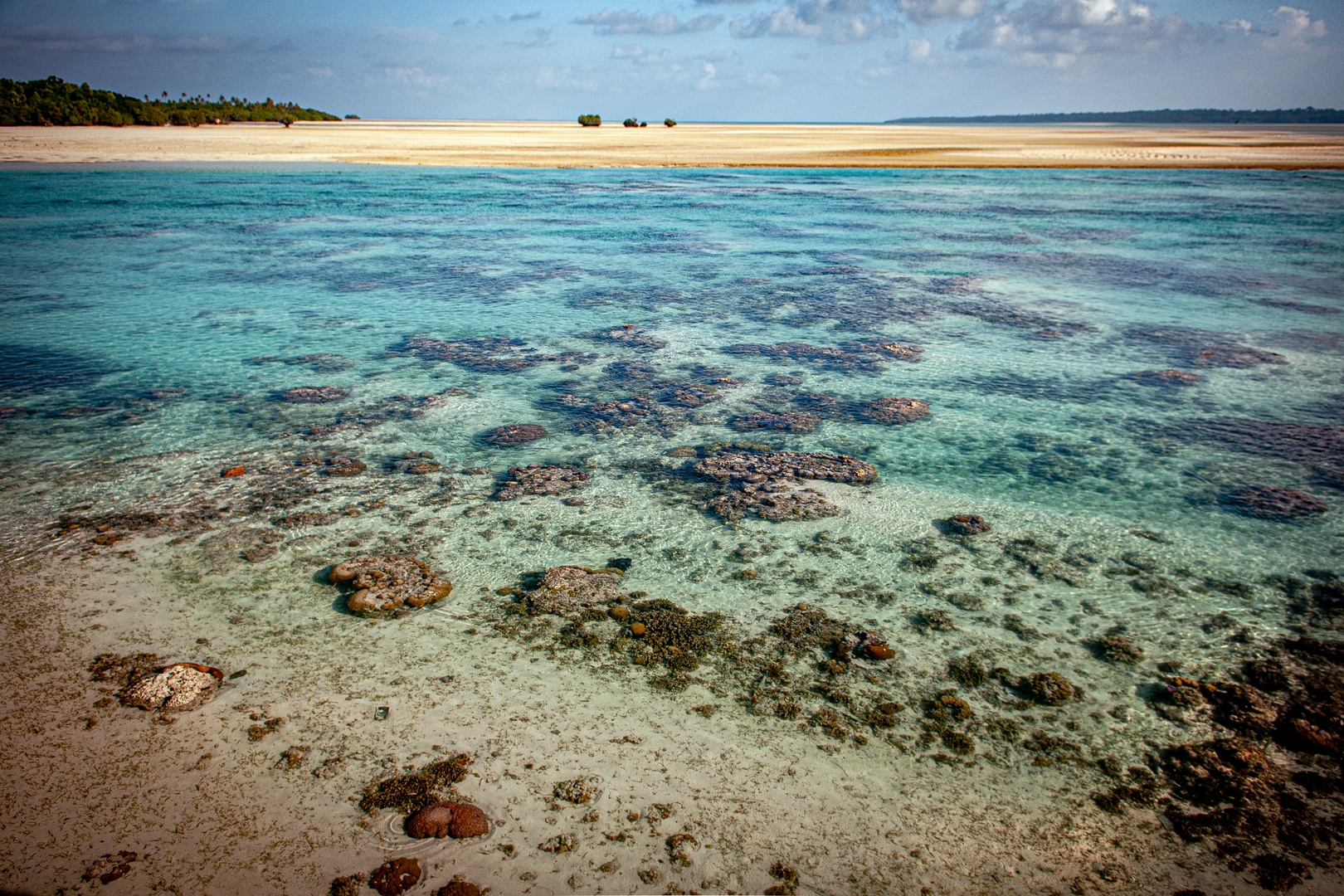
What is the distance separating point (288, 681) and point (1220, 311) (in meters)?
11.2

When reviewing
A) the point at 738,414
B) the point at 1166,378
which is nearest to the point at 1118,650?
the point at 738,414

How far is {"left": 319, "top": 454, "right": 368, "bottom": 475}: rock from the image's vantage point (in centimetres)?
479

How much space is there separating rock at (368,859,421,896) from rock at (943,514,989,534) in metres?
3.33

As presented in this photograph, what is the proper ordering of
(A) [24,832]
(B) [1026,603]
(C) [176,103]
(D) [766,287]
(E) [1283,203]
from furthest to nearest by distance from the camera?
1. (C) [176,103]
2. (E) [1283,203]
3. (D) [766,287]
4. (B) [1026,603]
5. (A) [24,832]

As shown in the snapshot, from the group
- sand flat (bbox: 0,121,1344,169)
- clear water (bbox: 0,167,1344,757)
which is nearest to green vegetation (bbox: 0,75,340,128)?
sand flat (bbox: 0,121,1344,169)

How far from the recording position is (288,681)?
9.64 ft

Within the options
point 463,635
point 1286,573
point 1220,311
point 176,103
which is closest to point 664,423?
point 463,635

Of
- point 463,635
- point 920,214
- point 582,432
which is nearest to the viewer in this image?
point 463,635

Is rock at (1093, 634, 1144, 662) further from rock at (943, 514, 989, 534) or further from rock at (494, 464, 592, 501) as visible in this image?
rock at (494, 464, 592, 501)

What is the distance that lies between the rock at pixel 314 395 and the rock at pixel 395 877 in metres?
4.74

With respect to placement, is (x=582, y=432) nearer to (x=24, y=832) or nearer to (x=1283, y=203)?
(x=24, y=832)

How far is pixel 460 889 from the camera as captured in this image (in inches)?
83.4

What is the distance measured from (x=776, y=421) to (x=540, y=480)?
6.71 ft

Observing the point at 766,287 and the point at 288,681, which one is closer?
the point at 288,681
